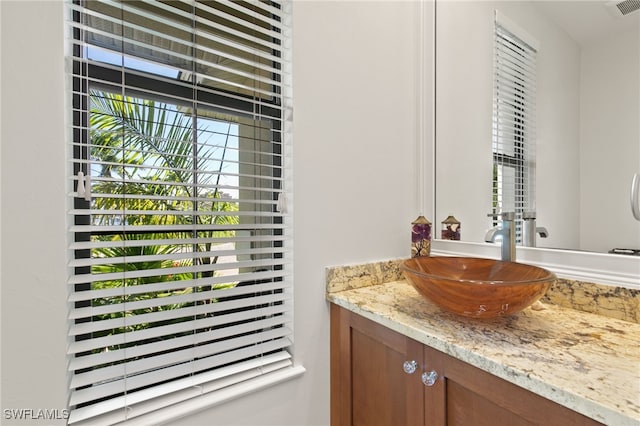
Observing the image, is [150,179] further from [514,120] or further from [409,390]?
[514,120]

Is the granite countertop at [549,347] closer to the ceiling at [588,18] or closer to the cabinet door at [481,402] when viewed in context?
the cabinet door at [481,402]

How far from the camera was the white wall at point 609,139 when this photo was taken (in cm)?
93

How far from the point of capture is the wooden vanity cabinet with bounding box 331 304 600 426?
667mm

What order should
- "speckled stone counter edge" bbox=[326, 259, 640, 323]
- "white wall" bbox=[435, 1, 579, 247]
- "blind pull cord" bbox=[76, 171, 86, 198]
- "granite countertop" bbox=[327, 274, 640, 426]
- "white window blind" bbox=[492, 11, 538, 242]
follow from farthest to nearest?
1. "white window blind" bbox=[492, 11, 538, 242]
2. "white wall" bbox=[435, 1, 579, 247]
3. "speckled stone counter edge" bbox=[326, 259, 640, 323]
4. "blind pull cord" bbox=[76, 171, 86, 198]
5. "granite countertop" bbox=[327, 274, 640, 426]

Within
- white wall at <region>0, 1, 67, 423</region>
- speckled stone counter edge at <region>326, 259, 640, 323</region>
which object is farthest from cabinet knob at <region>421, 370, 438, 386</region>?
white wall at <region>0, 1, 67, 423</region>

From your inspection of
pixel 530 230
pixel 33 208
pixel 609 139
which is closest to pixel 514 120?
pixel 609 139

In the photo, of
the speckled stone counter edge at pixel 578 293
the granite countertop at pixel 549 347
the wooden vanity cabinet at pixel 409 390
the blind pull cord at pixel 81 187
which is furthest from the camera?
the speckled stone counter edge at pixel 578 293

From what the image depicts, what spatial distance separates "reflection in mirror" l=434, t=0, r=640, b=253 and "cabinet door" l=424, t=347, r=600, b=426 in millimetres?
624

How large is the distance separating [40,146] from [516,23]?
1682mm

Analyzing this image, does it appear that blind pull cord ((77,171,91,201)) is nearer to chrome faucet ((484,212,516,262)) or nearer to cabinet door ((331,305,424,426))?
cabinet door ((331,305,424,426))

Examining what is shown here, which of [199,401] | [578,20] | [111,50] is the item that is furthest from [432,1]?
[199,401]

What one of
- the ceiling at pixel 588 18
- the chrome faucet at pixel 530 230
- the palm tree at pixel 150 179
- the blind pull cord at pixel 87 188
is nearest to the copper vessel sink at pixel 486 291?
the chrome faucet at pixel 530 230

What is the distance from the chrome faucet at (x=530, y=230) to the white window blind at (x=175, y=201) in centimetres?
89

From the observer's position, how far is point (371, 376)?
105cm
